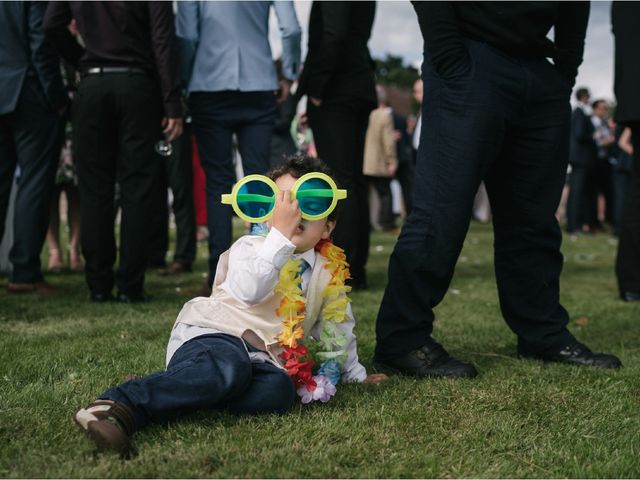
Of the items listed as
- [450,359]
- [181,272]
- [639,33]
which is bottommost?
[181,272]

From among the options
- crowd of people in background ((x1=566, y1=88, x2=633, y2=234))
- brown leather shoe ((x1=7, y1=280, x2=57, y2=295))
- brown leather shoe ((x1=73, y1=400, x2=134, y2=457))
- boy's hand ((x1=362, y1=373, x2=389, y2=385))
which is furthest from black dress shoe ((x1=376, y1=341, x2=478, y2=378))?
crowd of people in background ((x1=566, y1=88, x2=633, y2=234))

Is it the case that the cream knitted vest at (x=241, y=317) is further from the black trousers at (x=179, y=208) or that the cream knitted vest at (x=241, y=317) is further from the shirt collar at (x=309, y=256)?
the black trousers at (x=179, y=208)

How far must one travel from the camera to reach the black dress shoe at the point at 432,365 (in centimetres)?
300

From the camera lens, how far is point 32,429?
222 cm

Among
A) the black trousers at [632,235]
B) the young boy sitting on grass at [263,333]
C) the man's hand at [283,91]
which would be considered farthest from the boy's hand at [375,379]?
the black trousers at [632,235]

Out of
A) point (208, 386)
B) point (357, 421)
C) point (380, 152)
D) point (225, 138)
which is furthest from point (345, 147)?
point (380, 152)

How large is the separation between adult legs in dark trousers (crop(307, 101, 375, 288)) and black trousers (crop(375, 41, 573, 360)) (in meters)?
1.83

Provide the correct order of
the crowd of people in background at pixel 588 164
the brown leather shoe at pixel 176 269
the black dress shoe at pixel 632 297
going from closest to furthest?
the black dress shoe at pixel 632 297 → the brown leather shoe at pixel 176 269 → the crowd of people in background at pixel 588 164

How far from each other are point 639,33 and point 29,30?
151 inches

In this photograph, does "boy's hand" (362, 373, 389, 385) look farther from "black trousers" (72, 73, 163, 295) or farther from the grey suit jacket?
the grey suit jacket

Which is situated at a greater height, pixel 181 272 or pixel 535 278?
pixel 535 278

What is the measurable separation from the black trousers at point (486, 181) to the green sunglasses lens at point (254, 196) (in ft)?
2.60

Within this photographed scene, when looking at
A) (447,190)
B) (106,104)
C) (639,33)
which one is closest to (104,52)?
(106,104)

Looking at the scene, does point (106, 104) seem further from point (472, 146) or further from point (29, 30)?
point (472, 146)
